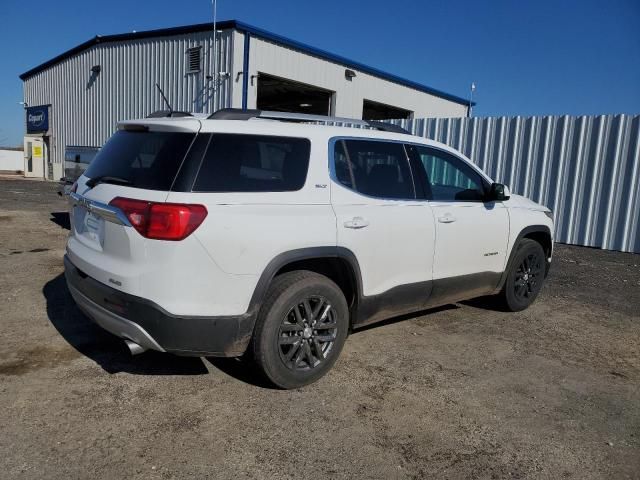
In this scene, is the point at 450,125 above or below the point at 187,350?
above

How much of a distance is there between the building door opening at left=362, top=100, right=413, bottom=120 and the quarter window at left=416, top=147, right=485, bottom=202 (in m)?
15.4

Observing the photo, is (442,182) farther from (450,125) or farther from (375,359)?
(450,125)

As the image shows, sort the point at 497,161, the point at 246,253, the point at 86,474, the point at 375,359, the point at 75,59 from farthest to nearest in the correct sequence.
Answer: the point at 75,59 < the point at 497,161 < the point at 375,359 < the point at 246,253 < the point at 86,474

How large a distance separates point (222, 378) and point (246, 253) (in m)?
1.11

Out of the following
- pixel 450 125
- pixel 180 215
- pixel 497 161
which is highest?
pixel 450 125

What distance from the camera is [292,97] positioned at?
22172mm

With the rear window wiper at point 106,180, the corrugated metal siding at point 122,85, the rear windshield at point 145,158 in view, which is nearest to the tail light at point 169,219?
the rear windshield at point 145,158

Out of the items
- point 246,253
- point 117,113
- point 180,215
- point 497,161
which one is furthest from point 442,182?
point 117,113

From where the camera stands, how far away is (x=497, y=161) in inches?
447

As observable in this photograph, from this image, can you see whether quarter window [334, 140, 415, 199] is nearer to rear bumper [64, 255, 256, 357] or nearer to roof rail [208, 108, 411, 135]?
roof rail [208, 108, 411, 135]

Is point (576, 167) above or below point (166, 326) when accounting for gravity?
above

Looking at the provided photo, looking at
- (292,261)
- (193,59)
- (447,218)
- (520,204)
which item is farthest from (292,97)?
(292,261)

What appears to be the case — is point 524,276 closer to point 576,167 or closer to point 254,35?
point 576,167

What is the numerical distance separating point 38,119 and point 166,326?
26.0 meters
